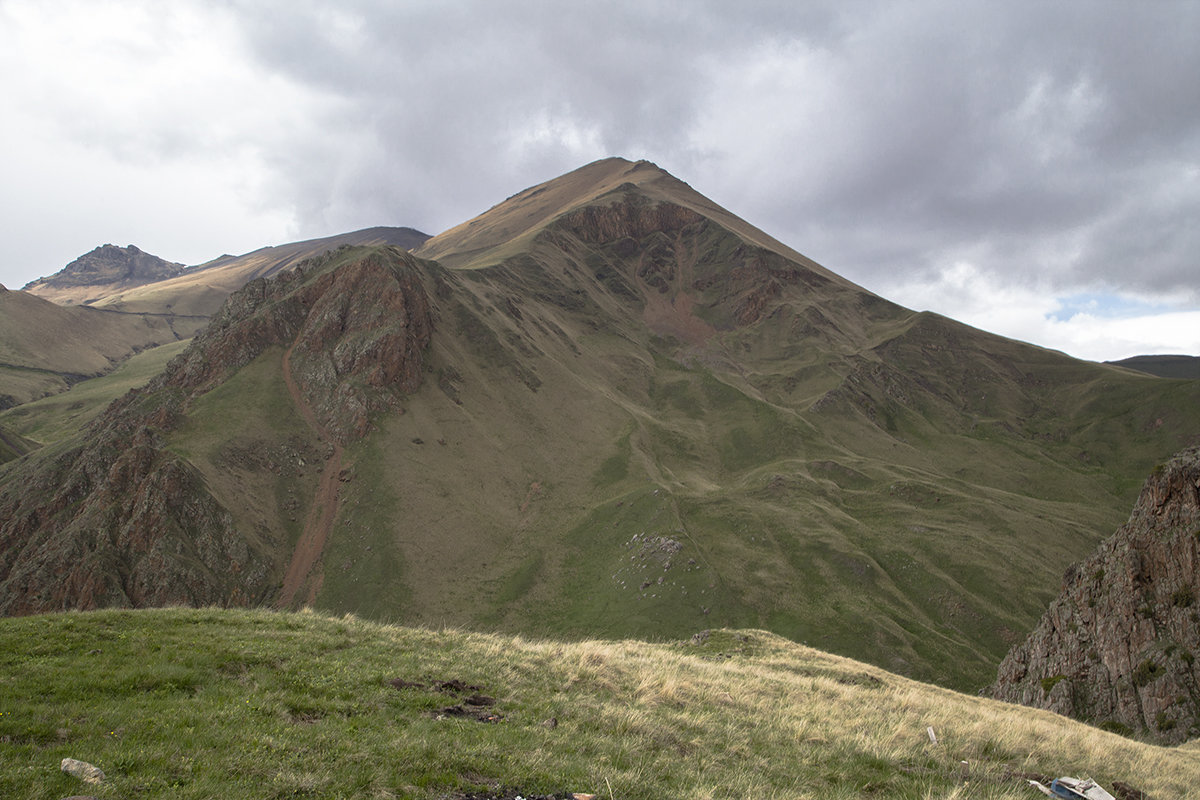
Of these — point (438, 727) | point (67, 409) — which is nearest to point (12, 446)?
point (67, 409)

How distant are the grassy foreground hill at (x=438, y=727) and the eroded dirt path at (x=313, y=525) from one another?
51.4 metres

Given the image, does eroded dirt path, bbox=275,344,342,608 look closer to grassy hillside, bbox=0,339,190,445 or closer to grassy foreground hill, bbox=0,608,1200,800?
grassy foreground hill, bbox=0,608,1200,800

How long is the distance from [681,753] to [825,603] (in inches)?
2478

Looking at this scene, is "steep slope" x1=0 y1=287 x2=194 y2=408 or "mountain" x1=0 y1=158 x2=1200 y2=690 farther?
"steep slope" x1=0 y1=287 x2=194 y2=408

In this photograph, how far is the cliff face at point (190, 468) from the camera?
57.0 meters

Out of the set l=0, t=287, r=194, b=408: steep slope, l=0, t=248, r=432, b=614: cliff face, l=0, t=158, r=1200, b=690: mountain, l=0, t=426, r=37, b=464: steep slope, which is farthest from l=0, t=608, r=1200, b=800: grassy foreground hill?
l=0, t=287, r=194, b=408: steep slope

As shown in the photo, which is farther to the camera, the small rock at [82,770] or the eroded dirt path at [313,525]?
the eroded dirt path at [313,525]

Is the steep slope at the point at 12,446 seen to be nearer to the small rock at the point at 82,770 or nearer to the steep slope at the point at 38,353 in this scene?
the steep slope at the point at 38,353

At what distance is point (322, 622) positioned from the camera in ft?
66.4

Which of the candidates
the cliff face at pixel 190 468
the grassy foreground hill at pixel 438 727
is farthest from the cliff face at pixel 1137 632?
the cliff face at pixel 190 468

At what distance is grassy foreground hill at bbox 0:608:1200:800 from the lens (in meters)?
9.29

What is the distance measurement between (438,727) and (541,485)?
8018 cm

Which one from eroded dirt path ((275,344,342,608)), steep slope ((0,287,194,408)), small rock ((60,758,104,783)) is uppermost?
steep slope ((0,287,194,408))

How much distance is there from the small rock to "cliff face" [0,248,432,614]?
5998cm
